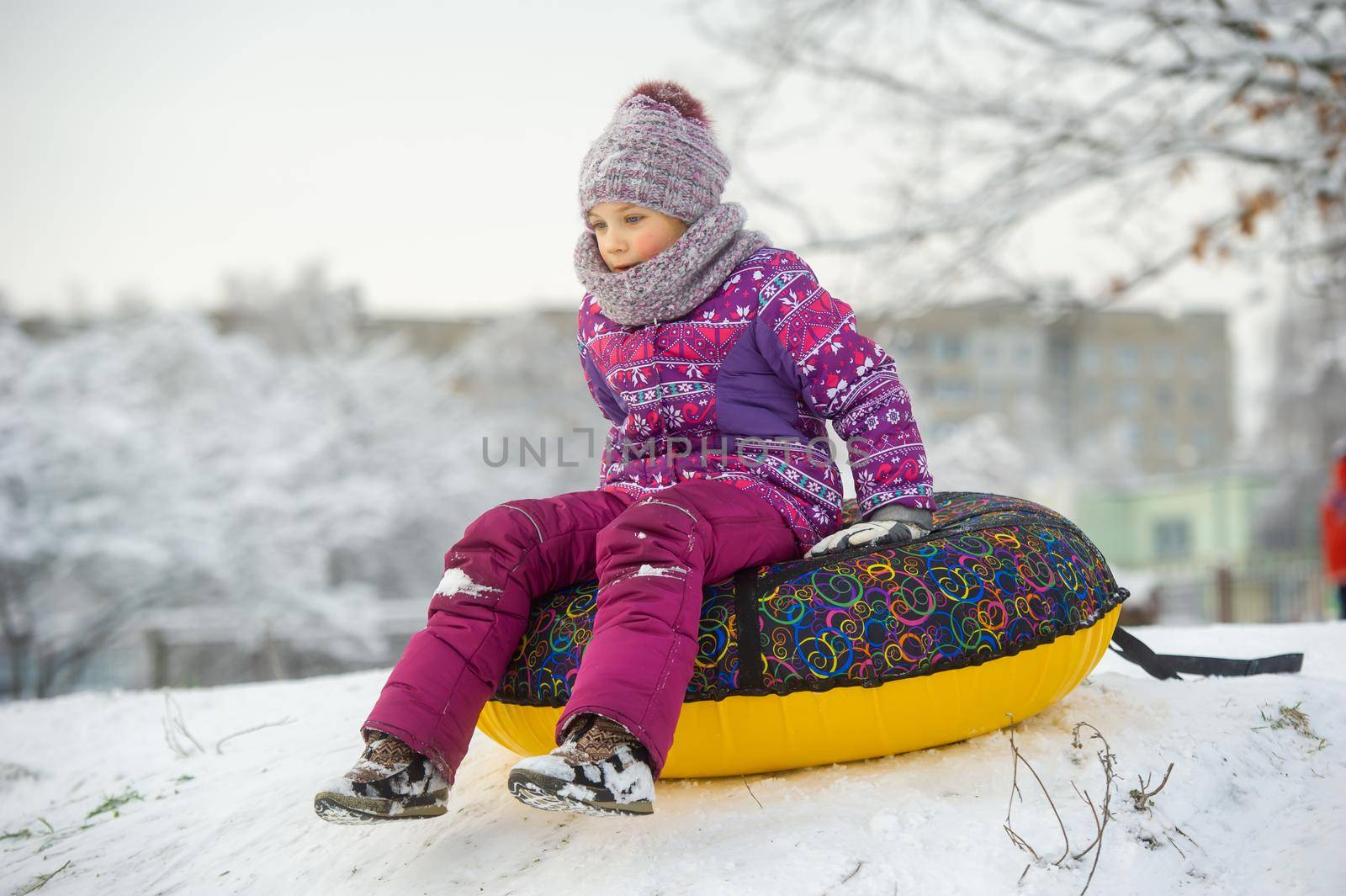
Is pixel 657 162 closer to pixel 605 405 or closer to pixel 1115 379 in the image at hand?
pixel 605 405

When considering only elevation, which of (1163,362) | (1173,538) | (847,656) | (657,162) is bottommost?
(1173,538)

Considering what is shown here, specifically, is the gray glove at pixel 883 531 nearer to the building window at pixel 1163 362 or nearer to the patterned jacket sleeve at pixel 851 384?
the patterned jacket sleeve at pixel 851 384

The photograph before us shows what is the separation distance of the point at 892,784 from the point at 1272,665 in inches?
54.1

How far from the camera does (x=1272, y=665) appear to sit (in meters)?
A: 2.69

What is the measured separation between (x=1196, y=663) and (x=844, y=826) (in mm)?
1381

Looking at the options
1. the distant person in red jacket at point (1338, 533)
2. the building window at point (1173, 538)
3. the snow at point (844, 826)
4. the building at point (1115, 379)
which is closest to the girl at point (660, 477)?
the snow at point (844, 826)

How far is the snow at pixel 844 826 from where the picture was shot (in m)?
1.68

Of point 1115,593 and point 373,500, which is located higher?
point 1115,593

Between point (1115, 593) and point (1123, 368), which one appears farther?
point (1123, 368)

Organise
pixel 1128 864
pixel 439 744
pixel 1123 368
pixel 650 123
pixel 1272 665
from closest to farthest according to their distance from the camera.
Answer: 1. pixel 1128 864
2. pixel 439 744
3. pixel 650 123
4. pixel 1272 665
5. pixel 1123 368

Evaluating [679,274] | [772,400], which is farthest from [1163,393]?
[679,274]

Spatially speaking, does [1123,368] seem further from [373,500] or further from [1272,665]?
[1272,665]

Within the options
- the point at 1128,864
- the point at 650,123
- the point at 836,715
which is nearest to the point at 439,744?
the point at 836,715

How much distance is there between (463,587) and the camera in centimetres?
199
